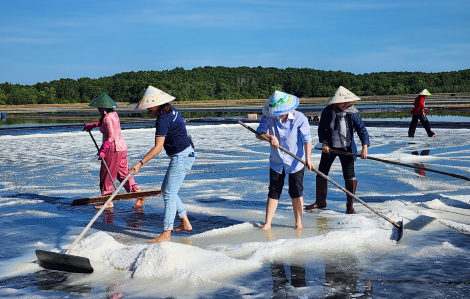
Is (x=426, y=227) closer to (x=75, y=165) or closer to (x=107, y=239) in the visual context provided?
(x=107, y=239)

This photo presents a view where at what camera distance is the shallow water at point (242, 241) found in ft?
15.7

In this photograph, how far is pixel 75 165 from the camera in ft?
43.0

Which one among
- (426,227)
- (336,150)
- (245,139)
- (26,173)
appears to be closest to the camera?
(426,227)

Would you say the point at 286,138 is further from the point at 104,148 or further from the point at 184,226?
the point at 104,148

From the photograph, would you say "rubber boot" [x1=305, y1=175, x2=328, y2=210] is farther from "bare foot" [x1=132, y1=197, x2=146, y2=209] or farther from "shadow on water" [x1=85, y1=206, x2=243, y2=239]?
"bare foot" [x1=132, y1=197, x2=146, y2=209]

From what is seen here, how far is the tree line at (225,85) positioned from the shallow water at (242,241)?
89.6 meters

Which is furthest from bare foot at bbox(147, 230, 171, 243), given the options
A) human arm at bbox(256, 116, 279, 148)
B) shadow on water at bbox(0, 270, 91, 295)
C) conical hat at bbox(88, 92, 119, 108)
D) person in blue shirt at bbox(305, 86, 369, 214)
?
conical hat at bbox(88, 92, 119, 108)

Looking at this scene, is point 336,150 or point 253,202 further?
point 253,202

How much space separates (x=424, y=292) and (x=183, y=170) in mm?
2982

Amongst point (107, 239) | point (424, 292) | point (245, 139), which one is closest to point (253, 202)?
point (107, 239)

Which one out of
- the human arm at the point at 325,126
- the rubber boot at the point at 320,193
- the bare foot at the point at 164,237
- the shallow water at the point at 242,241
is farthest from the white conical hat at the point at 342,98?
the bare foot at the point at 164,237

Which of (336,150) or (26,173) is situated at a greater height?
(336,150)

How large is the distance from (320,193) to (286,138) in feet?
5.53

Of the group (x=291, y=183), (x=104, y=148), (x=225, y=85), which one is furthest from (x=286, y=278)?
(x=225, y=85)
